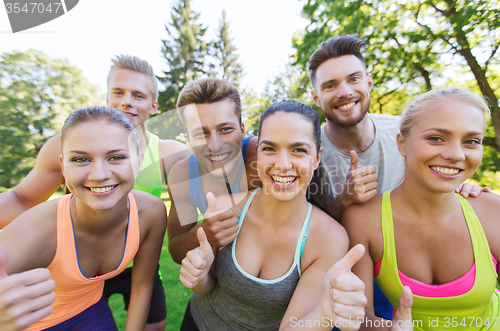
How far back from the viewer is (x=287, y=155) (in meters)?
2.05

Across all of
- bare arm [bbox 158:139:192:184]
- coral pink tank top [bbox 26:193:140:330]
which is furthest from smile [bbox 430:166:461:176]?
bare arm [bbox 158:139:192:184]

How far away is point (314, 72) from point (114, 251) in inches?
116

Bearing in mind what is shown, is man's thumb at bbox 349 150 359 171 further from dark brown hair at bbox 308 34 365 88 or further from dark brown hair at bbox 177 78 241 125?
dark brown hair at bbox 308 34 365 88

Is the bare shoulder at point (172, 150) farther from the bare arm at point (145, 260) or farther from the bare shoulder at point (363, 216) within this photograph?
the bare shoulder at point (363, 216)

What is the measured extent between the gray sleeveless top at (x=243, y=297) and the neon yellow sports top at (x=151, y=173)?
1.55 m

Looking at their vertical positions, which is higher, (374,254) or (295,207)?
(295,207)

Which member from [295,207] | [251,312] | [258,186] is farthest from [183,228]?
[295,207]

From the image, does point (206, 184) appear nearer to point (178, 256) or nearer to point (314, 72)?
point (178, 256)

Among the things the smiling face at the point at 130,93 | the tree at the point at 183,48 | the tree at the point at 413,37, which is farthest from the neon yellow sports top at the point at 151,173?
the tree at the point at 183,48

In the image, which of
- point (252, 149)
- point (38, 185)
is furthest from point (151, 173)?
point (252, 149)

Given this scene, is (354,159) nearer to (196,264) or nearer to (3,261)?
(196,264)

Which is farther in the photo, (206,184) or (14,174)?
(14,174)

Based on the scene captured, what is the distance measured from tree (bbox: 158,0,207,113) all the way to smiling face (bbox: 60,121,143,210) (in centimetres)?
2834

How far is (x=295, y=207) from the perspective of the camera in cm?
215
